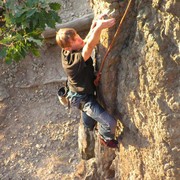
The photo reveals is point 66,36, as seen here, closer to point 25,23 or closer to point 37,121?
point 25,23

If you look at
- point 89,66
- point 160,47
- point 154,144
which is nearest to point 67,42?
point 89,66

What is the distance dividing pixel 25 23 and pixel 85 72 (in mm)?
584

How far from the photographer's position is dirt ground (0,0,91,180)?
5.98 metres

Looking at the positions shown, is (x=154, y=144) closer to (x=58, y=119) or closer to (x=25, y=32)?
(x=25, y=32)

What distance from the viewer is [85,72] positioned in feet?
11.6

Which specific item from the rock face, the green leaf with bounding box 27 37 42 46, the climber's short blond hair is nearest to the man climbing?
the climber's short blond hair

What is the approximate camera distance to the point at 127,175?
4105 mm

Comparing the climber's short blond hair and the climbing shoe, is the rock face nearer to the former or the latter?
the climbing shoe

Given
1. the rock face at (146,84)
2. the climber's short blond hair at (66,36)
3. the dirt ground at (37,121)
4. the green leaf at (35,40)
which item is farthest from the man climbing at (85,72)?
the dirt ground at (37,121)

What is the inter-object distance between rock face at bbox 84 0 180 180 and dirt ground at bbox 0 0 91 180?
2.06 m

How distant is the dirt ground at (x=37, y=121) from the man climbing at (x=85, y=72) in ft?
6.45

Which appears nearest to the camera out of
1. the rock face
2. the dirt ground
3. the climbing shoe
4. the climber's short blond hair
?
the rock face

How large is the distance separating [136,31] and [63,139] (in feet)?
10.7

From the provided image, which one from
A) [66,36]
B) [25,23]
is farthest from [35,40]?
[66,36]
